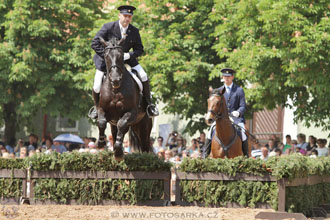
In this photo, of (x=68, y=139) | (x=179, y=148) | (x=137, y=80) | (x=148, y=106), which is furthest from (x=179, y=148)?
→ (x=137, y=80)

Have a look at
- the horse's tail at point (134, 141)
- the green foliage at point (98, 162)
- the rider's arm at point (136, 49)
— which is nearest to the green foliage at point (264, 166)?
the green foliage at point (98, 162)

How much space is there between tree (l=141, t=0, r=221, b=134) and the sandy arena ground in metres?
13.0

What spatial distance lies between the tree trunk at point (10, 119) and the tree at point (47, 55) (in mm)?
700

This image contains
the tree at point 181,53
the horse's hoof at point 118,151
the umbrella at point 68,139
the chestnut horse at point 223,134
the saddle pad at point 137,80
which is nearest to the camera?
the horse's hoof at point 118,151

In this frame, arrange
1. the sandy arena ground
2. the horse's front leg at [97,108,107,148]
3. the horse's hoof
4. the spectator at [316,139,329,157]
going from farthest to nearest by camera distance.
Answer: the spectator at [316,139,329,157] < the horse's front leg at [97,108,107,148] < the horse's hoof < the sandy arena ground

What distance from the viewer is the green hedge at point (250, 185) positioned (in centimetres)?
1120

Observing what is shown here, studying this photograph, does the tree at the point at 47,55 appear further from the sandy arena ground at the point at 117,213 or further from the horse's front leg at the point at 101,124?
the sandy arena ground at the point at 117,213

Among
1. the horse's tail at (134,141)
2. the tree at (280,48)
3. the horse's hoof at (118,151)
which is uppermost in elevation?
the tree at (280,48)

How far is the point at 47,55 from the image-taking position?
95.5 ft

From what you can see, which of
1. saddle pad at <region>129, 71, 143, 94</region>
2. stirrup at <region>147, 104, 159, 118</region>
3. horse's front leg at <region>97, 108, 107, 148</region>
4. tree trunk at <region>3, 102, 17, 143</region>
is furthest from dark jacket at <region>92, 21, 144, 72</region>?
tree trunk at <region>3, 102, 17, 143</region>

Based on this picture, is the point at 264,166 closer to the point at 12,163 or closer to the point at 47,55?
the point at 12,163

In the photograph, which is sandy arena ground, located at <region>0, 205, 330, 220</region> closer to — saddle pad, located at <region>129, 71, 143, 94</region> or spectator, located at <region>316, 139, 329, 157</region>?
saddle pad, located at <region>129, 71, 143, 94</region>

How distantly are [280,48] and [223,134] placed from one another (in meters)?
7.91

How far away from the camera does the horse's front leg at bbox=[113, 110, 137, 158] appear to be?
38.4ft
